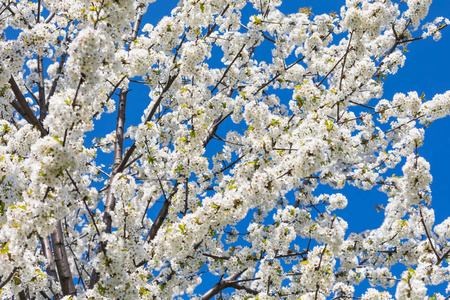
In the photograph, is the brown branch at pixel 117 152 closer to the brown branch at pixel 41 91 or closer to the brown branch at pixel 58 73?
the brown branch at pixel 58 73

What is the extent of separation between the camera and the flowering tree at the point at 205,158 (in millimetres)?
4320

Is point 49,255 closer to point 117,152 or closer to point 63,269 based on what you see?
point 63,269

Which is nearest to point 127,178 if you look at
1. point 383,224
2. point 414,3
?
point 383,224

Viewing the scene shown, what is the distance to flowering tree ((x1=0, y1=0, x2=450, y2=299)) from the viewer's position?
4320mm

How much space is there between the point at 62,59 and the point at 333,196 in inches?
247

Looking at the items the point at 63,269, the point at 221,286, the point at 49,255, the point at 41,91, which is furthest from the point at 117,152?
the point at 221,286

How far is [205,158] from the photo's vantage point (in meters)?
6.22

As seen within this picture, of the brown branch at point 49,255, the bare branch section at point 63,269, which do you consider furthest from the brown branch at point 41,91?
the bare branch section at point 63,269

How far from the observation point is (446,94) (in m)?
7.02

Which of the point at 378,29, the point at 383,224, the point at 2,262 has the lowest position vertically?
the point at 2,262

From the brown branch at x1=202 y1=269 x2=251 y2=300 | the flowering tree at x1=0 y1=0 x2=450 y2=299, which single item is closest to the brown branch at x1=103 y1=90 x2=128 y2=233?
the flowering tree at x1=0 y1=0 x2=450 y2=299

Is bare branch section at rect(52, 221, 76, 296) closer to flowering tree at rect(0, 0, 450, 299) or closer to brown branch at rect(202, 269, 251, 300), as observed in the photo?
flowering tree at rect(0, 0, 450, 299)

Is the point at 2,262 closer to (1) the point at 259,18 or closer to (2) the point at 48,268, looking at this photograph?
(2) the point at 48,268

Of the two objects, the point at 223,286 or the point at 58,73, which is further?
the point at 58,73
